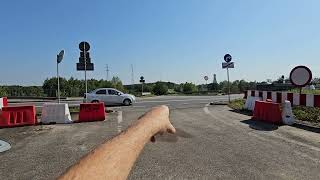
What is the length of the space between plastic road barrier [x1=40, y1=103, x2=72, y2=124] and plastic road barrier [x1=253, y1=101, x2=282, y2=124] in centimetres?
693

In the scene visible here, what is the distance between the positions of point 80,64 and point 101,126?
8548 millimetres

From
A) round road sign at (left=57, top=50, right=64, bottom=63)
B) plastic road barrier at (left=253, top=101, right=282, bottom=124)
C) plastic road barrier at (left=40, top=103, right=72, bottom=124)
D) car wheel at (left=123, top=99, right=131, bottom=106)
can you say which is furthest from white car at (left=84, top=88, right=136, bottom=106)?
plastic road barrier at (left=253, top=101, right=282, bottom=124)

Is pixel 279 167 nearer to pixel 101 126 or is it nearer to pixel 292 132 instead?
pixel 292 132

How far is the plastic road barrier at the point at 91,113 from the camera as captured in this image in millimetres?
15967

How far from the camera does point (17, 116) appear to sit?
48.9 ft

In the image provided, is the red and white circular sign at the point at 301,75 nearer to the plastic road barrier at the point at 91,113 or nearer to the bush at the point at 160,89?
the plastic road barrier at the point at 91,113

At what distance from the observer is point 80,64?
21641 mm

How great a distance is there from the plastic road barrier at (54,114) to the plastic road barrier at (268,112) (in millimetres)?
6930

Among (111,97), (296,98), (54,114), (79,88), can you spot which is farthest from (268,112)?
(79,88)

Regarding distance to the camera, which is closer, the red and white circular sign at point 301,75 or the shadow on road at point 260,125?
the shadow on road at point 260,125

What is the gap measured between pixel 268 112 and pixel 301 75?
206 centimetres

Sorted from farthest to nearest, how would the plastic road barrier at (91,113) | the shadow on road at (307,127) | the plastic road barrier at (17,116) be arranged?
the plastic road barrier at (91,113) → the plastic road barrier at (17,116) → the shadow on road at (307,127)

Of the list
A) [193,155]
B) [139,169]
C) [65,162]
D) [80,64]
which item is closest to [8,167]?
[65,162]

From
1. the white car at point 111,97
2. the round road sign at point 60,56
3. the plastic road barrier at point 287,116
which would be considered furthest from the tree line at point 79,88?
the plastic road barrier at point 287,116
